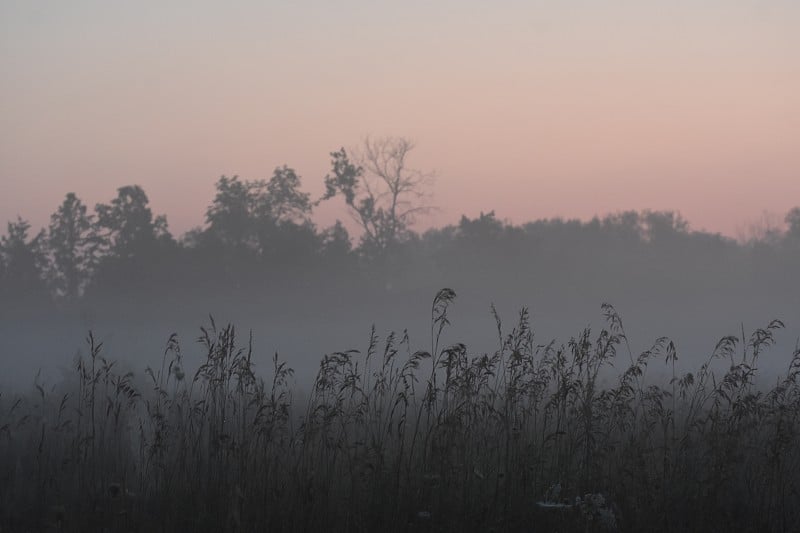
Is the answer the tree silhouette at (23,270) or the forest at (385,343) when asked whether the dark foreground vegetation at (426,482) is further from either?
the tree silhouette at (23,270)

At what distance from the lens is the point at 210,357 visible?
655 centimetres

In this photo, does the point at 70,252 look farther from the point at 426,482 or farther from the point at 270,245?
the point at 426,482

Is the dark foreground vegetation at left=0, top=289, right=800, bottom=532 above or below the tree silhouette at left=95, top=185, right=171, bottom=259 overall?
below

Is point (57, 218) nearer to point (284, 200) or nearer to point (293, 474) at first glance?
point (284, 200)

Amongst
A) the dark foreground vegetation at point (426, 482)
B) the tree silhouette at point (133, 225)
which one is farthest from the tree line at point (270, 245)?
the dark foreground vegetation at point (426, 482)

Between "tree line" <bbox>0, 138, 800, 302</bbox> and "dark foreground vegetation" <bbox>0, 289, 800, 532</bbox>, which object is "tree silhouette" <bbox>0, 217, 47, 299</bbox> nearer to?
"tree line" <bbox>0, 138, 800, 302</bbox>

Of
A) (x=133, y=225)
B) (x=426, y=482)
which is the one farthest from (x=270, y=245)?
(x=426, y=482)

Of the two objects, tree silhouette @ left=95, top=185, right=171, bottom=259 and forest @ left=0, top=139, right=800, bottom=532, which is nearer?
forest @ left=0, top=139, right=800, bottom=532

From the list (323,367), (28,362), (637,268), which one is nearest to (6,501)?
(323,367)

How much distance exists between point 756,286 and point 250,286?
4109 centimetres

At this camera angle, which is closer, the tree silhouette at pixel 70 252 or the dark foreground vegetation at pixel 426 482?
the dark foreground vegetation at pixel 426 482

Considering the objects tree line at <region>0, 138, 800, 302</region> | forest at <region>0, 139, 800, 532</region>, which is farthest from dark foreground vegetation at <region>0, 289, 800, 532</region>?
tree line at <region>0, 138, 800, 302</region>

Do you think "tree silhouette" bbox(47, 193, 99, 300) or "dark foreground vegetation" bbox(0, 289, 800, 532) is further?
"tree silhouette" bbox(47, 193, 99, 300)

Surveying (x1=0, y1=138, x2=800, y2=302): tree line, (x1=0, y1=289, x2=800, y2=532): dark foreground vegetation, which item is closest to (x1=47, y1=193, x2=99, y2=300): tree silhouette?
(x1=0, y1=138, x2=800, y2=302): tree line
